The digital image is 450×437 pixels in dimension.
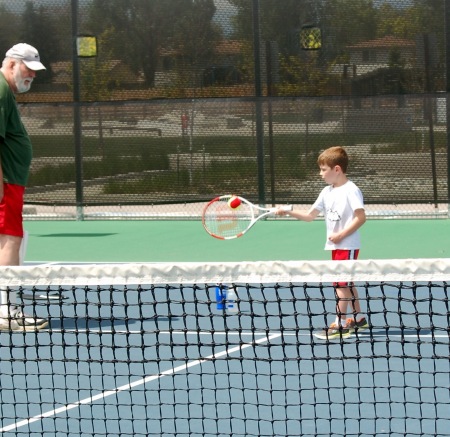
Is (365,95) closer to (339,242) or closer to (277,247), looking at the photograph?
(277,247)

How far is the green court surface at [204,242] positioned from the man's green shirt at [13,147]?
368 cm

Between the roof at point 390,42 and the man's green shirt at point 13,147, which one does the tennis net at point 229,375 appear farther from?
the roof at point 390,42

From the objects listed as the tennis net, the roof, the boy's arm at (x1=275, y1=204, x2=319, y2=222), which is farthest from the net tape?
the roof

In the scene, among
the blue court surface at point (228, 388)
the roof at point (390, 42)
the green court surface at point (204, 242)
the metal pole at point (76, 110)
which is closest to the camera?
the blue court surface at point (228, 388)

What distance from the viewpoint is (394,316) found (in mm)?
7090

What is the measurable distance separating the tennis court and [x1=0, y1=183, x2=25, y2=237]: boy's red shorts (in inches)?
23.8

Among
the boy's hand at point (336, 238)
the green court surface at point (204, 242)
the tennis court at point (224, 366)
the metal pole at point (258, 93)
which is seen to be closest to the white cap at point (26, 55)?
the tennis court at point (224, 366)

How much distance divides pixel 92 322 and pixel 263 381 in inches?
72.8

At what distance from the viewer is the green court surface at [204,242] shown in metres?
10.2

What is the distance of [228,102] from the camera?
12953 mm

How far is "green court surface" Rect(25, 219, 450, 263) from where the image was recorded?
10.2 m

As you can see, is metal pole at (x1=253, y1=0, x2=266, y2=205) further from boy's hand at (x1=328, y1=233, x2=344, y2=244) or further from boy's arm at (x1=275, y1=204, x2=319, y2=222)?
boy's hand at (x1=328, y1=233, x2=344, y2=244)

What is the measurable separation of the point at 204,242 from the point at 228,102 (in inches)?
91.0

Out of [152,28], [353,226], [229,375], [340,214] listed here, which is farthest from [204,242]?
[229,375]
